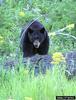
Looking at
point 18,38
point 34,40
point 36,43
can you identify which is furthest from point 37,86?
point 18,38

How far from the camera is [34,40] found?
947 cm

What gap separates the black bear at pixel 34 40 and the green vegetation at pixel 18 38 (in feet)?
0.69

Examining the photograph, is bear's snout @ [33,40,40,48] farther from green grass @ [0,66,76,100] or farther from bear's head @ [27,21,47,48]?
green grass @ [0,66,76,100]

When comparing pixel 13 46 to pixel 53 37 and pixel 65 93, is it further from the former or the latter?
pixel 65 93

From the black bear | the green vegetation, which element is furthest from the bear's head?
the green vegetation

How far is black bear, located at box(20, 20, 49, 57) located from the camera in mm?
9391

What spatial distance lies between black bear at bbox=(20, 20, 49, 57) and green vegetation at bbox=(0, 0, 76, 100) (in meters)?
0.21

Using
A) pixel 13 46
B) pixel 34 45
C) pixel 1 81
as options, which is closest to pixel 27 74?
pixel 1 81

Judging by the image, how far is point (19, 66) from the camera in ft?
22.4

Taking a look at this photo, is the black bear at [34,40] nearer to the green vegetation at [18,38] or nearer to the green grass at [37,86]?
the green vegetation at [18,38]

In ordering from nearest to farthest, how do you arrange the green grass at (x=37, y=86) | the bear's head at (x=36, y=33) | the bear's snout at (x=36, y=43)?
the green grass at (x=37, y=86) < the bear's snout at (x=36, y=43) < the bear's head at (x=36, y=33)

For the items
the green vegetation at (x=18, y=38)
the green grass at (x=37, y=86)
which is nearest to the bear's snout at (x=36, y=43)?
the green vegetation at (x=18, y=38)

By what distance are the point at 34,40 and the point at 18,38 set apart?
117cm

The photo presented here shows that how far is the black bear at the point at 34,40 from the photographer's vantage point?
939 cm
